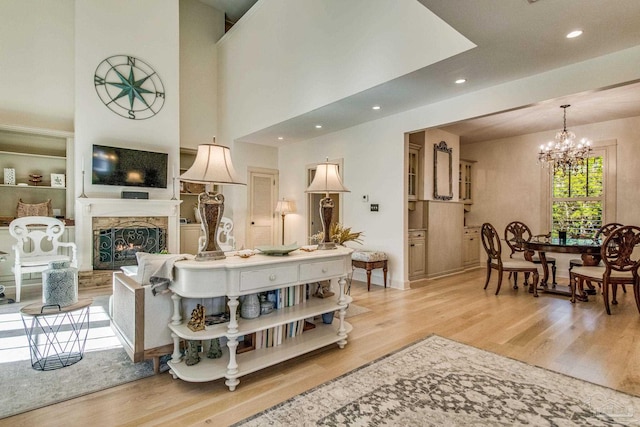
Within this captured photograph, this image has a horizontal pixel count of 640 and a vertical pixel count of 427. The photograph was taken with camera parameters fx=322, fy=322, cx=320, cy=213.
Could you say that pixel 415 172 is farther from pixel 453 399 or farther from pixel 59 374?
pixel 59 374

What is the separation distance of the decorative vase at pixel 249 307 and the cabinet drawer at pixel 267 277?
22 centimetres

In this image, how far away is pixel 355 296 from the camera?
4582 millimetres

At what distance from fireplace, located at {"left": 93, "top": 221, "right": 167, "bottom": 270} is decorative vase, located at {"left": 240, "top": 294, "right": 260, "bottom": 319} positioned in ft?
13.8

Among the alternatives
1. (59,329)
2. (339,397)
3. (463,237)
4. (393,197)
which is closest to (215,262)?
(339,397)

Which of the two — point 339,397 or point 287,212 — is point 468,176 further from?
point 339,397

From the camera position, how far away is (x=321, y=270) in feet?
8.75

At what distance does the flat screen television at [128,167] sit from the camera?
5426 mm

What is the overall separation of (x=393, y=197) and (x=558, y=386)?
3336 millimetres

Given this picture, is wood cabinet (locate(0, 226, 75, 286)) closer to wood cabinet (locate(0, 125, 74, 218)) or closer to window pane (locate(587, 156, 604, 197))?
wood cabinet (locate(0, 125, 74, 218))

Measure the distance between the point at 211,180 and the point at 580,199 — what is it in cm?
691

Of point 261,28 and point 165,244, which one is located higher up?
point 261,28

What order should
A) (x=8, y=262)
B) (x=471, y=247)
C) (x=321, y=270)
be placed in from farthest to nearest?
(x=471, y=247) < (x=8, y=262) < (x=321, y=270)

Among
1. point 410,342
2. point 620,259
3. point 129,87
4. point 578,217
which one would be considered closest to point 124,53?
point 129,87

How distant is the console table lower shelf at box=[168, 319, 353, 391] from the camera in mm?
2107
